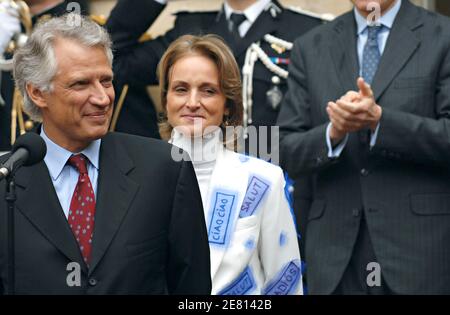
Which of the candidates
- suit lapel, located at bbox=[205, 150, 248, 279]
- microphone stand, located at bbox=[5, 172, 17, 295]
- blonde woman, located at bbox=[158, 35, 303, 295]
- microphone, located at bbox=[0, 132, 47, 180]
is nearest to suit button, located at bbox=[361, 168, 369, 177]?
blonde woman, located at bbox=[158, 35, 303, 295]

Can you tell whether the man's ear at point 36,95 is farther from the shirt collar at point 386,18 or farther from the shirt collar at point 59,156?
the shirt collar at point 386,18

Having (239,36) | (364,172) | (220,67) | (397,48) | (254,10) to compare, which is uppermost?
(254,10)

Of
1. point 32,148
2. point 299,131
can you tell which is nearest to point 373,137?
point 299,131

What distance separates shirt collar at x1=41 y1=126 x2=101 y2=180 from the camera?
13.2 ft

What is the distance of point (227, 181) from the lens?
Answer: 4977 mm

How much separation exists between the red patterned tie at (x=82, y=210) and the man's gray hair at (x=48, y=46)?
319 mm

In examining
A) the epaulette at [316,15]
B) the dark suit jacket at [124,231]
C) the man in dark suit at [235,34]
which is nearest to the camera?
the dark suit jacket at [124,231]

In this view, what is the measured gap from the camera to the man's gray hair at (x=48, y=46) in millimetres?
4047

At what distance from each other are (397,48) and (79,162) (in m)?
2.03

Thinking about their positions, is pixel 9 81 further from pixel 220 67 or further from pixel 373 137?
pixel 373 137

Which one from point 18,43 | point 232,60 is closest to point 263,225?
point 232,60

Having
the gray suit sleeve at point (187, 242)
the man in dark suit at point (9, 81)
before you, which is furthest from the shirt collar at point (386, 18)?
the gray suit sleeve at point (187, 242)

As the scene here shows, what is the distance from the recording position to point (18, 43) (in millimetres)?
6434
